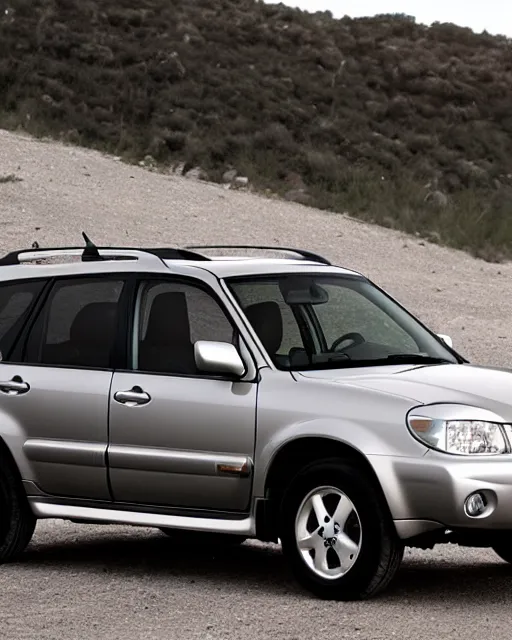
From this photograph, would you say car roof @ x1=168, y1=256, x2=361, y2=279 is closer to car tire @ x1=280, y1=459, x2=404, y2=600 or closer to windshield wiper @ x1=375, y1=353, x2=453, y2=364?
windshield wiper @ x1=375, y1=353, x2=453, y2=364

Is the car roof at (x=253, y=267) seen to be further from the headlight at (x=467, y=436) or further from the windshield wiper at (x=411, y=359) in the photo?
the headlight at (x=467, y=436)

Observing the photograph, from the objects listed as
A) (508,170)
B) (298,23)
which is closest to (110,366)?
(508,170)

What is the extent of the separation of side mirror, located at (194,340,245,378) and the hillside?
22.9 meters

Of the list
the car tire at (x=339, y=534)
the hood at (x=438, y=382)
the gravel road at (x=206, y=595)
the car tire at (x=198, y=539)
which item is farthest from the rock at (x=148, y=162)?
the car tire at (x=339, y=534)

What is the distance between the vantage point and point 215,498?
7.65m

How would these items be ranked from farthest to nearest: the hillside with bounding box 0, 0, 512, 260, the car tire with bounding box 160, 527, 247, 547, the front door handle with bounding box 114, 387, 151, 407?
1. the hillside with bounding box 0, 0, 512, 260
2. the car tire with bounding box 160, 527, 247, 547
3. the front door handle with bounding box 114, 387, 151, 407

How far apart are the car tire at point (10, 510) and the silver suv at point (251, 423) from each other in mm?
11

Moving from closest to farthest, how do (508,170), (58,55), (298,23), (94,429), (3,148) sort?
(94,429) < (3,148) < (508,170) < (58,55) < (298,23)

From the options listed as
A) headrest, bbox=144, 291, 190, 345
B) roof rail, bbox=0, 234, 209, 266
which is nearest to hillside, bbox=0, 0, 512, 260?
roof rail, bbox=0, 234, 209, 266

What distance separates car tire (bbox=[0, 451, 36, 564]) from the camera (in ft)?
27.5

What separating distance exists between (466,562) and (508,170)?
3251 cm

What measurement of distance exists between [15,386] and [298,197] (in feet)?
79.2

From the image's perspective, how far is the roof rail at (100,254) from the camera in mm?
8391

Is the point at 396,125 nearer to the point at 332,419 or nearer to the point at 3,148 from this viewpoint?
the point at 3,148
